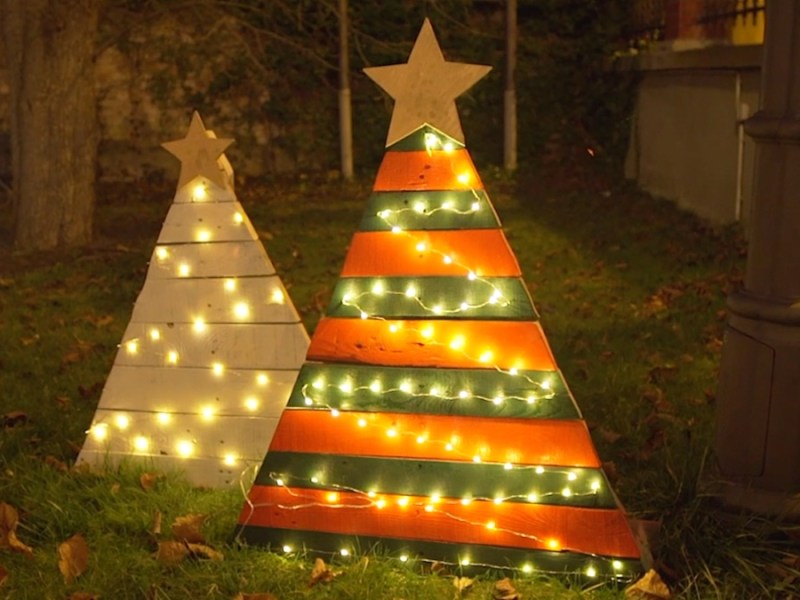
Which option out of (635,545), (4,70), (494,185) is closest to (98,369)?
(635,545)

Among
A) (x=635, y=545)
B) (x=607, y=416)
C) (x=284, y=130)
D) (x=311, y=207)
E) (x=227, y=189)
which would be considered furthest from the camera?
(x=284, y=130)

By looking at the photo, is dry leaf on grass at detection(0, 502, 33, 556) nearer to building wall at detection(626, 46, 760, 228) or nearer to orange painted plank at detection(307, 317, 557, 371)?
orange painted plank at detection(307, 317, 557, 371)

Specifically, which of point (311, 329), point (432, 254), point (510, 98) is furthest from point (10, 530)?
point (510, 98)

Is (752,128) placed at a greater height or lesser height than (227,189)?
greater

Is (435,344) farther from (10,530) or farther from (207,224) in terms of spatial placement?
(10,530)

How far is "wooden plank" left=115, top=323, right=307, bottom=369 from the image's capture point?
12.3ft

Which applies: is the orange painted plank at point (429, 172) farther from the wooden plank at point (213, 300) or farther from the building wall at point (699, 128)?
the building wall at point (699, 128)

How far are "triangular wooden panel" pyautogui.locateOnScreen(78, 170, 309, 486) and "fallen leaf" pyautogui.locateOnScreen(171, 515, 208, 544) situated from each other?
373 millimetres

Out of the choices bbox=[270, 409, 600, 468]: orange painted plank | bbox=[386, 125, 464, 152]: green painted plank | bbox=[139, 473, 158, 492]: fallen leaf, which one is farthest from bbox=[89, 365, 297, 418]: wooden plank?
bbox=[386, 125, 464, 152]: green painted plank

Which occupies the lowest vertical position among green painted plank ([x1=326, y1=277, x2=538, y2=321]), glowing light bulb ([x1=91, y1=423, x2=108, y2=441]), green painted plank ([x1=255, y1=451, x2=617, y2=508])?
glowing light bulb ([x1=91, y1=423, x2=108, y2=441])

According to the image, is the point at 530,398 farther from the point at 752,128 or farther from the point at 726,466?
the point at 752,128

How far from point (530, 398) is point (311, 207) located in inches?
375

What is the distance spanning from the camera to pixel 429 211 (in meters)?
3.12

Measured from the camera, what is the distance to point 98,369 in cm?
550
